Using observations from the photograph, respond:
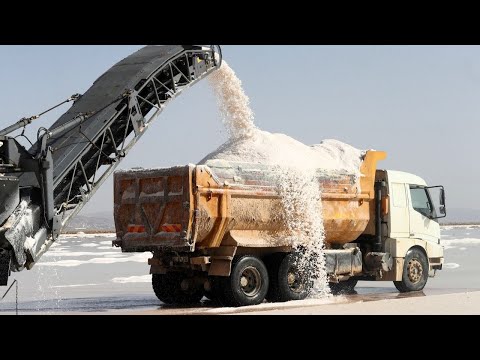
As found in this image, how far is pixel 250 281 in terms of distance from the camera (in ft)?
50.1

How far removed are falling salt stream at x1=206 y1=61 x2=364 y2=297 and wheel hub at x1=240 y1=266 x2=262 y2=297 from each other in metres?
1.02

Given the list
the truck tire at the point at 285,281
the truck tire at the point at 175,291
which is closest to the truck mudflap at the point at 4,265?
the truck tire at the point at 175,291

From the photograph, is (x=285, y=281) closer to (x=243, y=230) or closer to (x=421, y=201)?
(x=243, y=230)

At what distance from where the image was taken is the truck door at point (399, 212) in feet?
58.6

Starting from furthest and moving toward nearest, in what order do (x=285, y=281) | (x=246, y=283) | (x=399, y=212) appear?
(x=399, y=212) → (x=285, y=281) → (x=246, y=283)

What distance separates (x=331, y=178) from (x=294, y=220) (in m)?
1.28

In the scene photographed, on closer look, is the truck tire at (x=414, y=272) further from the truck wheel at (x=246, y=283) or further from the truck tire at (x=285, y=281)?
→ the truck wheel at (x=246, y=283)

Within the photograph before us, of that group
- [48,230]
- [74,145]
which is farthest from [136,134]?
[48,230]

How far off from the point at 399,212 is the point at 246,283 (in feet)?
14.7

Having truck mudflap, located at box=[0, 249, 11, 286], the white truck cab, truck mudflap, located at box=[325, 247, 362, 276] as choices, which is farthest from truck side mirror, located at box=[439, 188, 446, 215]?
truck mudflap, located at box=[0, 249, 11, 286]

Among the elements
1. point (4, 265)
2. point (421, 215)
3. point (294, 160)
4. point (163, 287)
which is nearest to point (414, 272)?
point (421, 215)

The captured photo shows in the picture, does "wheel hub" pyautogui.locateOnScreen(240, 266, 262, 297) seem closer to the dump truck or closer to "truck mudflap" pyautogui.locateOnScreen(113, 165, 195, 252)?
the dump truck

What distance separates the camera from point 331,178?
1658cm

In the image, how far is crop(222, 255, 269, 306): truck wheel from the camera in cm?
1480
